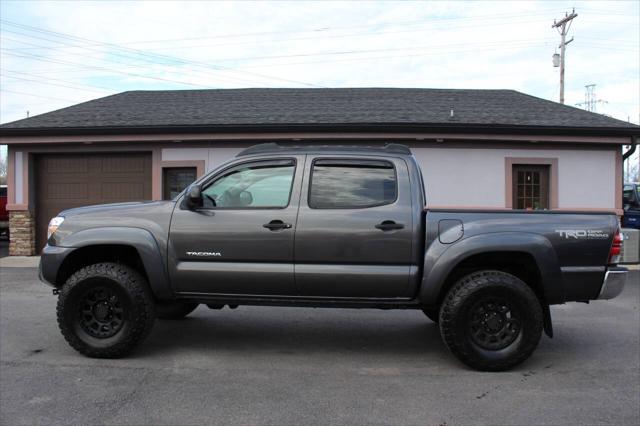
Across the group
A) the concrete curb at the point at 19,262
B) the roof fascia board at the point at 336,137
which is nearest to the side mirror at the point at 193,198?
the roof fascia board at the point at 336,137

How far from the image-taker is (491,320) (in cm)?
456

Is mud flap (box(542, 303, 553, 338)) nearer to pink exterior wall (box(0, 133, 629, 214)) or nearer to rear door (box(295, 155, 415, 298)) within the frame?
rear door (box(295, 155, 415, 298))

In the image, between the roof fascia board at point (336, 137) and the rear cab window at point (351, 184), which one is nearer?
the rear cab window at point (351, 184)

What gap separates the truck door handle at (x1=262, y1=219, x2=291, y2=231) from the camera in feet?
15.1

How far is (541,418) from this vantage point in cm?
359

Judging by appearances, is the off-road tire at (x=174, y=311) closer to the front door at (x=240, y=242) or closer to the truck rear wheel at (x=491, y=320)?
the front door at (x=240, y=242)

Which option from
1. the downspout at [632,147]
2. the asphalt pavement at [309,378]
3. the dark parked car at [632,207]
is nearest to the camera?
the asphalt pavement at [309,378]

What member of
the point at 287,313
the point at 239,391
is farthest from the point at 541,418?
the point at 287,313

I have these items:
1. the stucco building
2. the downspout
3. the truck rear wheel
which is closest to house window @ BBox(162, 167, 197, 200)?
the stucco building

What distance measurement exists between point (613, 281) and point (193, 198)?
381cm

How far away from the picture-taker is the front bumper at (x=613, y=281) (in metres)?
4.49

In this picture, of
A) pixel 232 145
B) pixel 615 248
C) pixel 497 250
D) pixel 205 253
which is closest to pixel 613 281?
pixel 615 248

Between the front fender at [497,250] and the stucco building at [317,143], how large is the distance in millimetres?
7400

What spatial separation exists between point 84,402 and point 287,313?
329 centimetres
